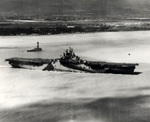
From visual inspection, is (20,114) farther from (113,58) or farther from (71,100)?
(113,58)

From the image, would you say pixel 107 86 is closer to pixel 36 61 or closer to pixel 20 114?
pixel 20 114

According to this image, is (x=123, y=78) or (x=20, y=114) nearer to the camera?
(x=20, y=114)

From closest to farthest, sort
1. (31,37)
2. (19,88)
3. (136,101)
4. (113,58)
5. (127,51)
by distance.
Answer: (136,101), (19,88), (113,58), (127,51), (31,37)

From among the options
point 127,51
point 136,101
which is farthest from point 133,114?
point 127,51

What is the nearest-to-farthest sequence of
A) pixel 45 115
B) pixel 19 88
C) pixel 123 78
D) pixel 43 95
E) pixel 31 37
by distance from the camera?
pixel 45 115 → pixel 43 95 → pixel 19 88 → pixel 123 78 → pixel 31 37

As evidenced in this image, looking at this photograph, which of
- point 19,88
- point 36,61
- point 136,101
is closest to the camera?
point 136,101

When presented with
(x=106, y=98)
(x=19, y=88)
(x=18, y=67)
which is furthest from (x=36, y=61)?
(x=106, y=98)
